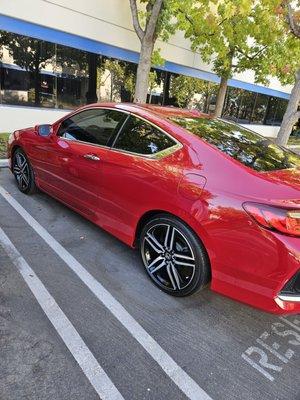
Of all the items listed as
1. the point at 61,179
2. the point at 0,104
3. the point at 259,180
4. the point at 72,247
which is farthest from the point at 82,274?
the point at 0,104

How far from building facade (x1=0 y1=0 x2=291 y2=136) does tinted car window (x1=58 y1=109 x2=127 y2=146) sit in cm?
633

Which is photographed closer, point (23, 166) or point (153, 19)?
point (23, 166)

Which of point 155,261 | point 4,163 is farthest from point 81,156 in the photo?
point 4,163

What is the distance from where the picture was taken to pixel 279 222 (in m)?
2.45

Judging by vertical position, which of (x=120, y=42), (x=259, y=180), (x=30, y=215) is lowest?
(x=30, y=215)

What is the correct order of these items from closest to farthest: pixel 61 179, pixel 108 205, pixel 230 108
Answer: pixel 108 205 < pixel 61 179 < pixel 230 108

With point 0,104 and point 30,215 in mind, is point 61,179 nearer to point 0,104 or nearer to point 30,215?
point 30,215

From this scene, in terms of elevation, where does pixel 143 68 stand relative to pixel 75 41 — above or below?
below

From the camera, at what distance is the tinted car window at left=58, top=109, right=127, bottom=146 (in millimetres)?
3773

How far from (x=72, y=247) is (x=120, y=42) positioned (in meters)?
9.35

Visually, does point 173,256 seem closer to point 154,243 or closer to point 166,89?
point 154,243

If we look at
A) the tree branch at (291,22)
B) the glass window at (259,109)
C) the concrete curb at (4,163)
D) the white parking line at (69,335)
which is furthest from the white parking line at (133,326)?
the glass window at (259,109)

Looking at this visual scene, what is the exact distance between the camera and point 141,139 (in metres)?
3.45

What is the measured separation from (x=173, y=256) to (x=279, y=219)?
1036mm
